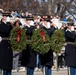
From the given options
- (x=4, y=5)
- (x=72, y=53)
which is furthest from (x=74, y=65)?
(x=4, y=5)

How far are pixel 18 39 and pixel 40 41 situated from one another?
0.83m

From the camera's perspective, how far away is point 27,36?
10.5 meters

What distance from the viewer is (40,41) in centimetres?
1057

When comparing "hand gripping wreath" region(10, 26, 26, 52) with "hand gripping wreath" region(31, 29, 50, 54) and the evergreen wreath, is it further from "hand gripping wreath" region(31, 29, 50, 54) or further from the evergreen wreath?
the evergreen wreath

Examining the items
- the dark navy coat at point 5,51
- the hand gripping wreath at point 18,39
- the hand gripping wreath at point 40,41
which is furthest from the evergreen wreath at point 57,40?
the dark navy coat at point 5,51

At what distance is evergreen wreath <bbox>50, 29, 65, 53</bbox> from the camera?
427 inches

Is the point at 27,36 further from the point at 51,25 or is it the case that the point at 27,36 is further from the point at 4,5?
the point at 4,5

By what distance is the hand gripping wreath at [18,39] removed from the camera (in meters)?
9.89

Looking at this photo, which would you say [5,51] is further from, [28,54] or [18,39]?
[28,54]

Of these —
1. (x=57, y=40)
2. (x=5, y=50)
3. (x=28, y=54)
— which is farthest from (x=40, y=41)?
(x=5, y=50)

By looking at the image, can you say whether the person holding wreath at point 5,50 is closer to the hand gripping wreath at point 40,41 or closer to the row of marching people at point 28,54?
the row of marching people at point 28,54

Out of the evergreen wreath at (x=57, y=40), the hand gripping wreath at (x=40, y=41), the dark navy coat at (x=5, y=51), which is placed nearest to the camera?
the dark navy coat at (x=5, y=51)

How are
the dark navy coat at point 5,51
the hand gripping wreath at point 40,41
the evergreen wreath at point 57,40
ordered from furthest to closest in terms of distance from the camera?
the evergreen wreath at point 57,40 → the hand gripping wreath at point 40,41 → the dark navy coat at point 5,51

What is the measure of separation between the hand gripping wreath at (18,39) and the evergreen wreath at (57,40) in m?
1.11
